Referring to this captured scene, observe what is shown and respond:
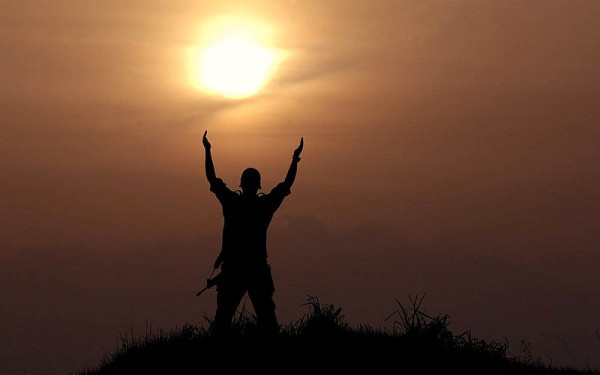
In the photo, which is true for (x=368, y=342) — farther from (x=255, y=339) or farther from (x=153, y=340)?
(x=153, y=340)

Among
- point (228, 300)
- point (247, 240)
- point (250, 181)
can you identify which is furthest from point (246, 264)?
point (250, 181)

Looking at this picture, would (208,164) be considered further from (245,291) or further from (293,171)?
(245,291)

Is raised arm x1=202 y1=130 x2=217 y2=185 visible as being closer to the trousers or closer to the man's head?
the man's head

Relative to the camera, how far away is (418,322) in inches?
673

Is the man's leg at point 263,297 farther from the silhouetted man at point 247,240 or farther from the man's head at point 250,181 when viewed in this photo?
the man's head at point 250,181

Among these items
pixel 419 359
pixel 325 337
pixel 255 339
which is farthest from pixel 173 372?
pixel 419 359

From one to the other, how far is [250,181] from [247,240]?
103 centimetres

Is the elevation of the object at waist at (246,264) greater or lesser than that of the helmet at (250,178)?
lesser

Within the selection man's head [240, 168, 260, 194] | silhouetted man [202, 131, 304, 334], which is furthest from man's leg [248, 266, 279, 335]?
man's head [240, 168, 260, 194]

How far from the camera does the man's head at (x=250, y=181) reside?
16734 millimetres

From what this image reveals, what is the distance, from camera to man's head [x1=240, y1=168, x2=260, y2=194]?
54.9 feet

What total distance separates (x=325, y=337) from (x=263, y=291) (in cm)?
136

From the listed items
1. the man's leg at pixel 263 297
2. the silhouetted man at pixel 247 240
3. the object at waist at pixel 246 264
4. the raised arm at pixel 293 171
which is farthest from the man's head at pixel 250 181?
the man's leg at pixel 263 297

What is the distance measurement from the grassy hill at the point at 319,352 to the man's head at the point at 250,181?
214 centimetres
